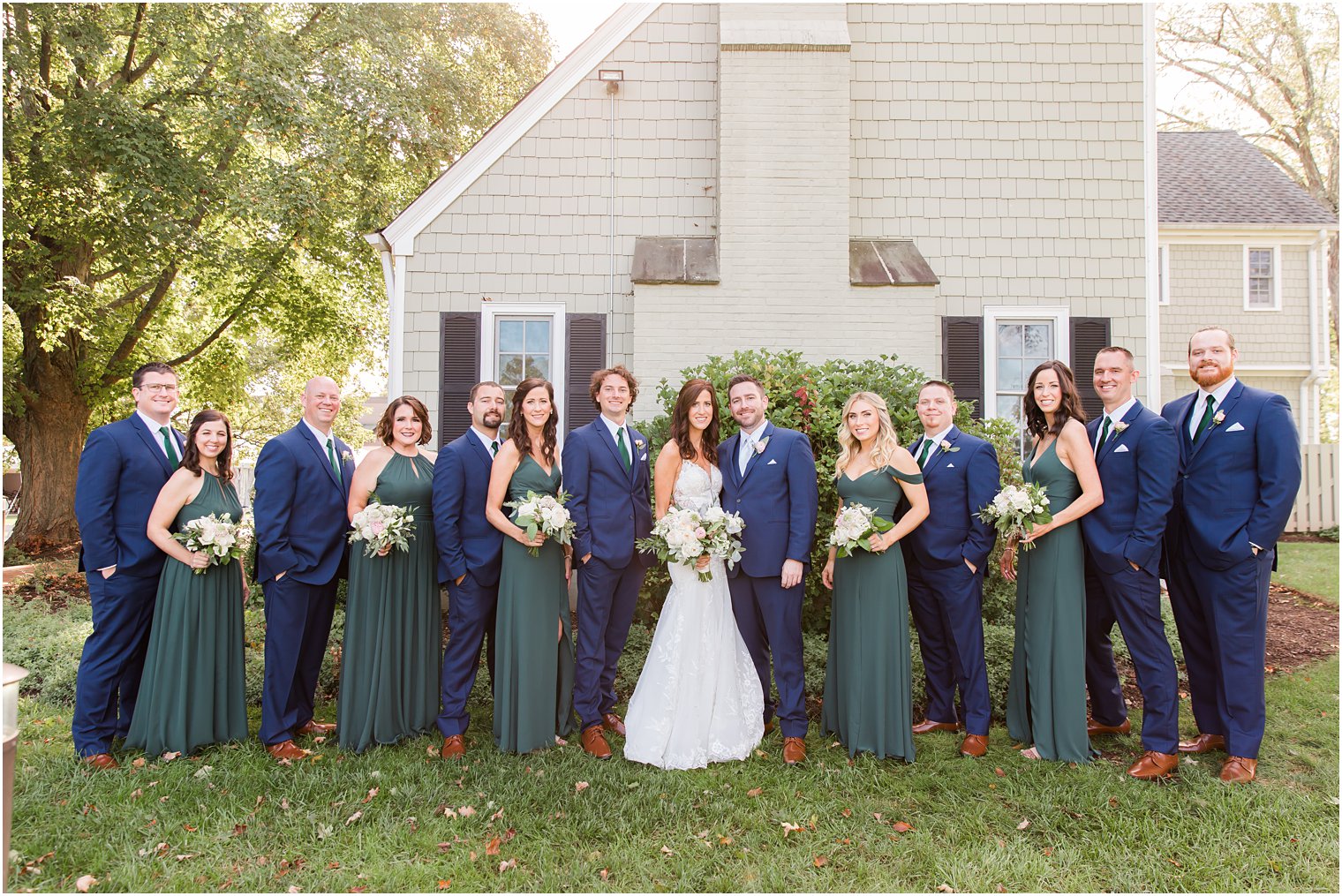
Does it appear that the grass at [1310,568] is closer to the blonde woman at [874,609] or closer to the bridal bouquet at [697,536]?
the blonde woman at [874,609]

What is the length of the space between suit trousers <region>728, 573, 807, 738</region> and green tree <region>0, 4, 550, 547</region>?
1056 centimetres

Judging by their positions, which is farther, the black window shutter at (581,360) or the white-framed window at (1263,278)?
the white-framed window at (1263,278)

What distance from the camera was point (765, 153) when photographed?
906cm

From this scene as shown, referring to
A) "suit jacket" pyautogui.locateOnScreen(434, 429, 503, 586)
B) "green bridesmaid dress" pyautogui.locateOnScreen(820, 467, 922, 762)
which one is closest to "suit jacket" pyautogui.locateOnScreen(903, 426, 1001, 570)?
"green bridesmaid dress" pyautogui.locateOnScreen(820, 467, 922, 762)

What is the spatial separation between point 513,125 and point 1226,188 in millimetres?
16960

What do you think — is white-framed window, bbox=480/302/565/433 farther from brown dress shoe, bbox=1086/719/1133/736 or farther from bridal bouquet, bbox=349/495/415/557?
brown dress shoe, bbox=1086/719/1133/736

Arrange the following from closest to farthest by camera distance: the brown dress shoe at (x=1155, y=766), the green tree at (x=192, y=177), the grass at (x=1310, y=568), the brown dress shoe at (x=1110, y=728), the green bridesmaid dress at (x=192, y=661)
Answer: the brown dress shoe at (x=1155, y=766)
the green bridesmaid dress at (x=192, y=661)
the brown dress shoe at (x=1110, y=728)
the grass at (x=1310, y=568)
the green tree at (x=192, y=177)

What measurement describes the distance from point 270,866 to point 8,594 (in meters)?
9.91

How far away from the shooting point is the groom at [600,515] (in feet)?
16.5

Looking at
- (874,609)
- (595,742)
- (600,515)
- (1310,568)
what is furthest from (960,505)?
(1310,568)

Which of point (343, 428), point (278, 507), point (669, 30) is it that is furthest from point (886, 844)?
point (343, 428)

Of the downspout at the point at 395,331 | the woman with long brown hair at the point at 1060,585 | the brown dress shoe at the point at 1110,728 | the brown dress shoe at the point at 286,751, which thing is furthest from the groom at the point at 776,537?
the downspout at the point at 395,331

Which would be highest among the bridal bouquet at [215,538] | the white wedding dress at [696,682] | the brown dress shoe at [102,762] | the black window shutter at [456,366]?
the black window shutter at [456,366]

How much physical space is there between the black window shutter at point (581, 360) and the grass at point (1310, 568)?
9.59 meters
